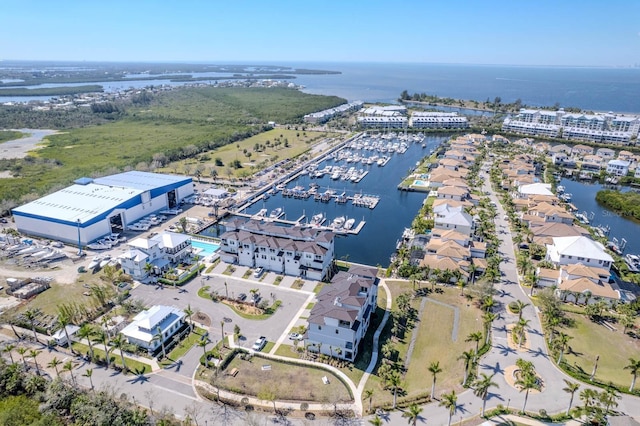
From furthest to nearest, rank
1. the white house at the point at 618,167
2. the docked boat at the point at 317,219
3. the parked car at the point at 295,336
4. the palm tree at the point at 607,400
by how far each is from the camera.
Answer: the white house at the point at 618,167 < the docked boat at the point at 317,219 < the parked car at the point at 295,336 < the palm tree at the point at 607,400

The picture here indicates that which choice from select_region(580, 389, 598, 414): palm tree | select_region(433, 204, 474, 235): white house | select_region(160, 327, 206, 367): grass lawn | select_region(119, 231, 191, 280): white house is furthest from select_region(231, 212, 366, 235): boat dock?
select_region(580, 389, 598, 414): palm tree

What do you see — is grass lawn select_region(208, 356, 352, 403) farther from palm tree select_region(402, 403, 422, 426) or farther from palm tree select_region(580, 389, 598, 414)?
palm tree select_region(580, 389, 598, 414)

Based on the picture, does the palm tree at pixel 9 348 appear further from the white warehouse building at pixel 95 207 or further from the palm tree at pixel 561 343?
the palm tree at pixel 561 343

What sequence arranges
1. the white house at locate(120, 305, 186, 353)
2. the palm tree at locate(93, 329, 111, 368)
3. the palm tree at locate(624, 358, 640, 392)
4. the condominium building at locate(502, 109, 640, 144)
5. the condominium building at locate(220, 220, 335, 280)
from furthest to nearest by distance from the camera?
the condominium building at locate(502, 109, 640, 144) < the condominium building at locate(220, 220, 335, 280) < the white house at locate(120, 305, 186, 353) < the palm tree at locate(93, 329, 111, 368) < the palm tree at locate(624, 358, 640, 392)

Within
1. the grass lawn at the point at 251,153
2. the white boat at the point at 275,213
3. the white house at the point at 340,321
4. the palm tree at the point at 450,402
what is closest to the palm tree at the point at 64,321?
the white house at the point at 340,321

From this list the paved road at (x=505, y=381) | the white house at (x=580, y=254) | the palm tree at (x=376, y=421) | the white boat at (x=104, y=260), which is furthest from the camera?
the white boat at (x=104, y=260)

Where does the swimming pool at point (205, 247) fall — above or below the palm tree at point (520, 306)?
below
